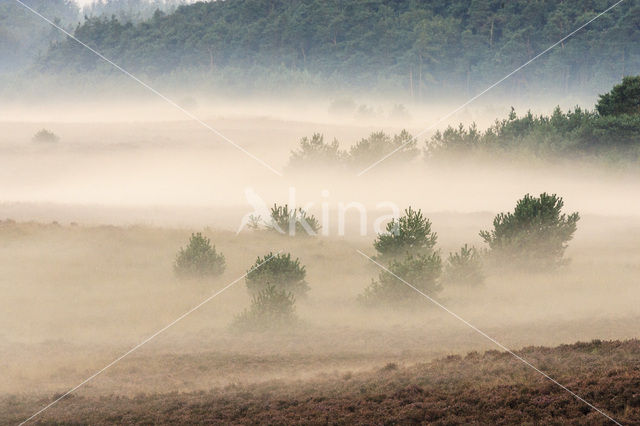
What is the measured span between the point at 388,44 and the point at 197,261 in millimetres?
96174

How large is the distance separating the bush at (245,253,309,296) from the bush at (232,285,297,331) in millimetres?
1787

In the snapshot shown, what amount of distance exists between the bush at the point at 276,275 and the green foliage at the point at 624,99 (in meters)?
35.8

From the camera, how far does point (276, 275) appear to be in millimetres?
25562

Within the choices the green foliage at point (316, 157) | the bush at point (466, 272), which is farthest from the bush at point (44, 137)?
the bush at point (466, 272)

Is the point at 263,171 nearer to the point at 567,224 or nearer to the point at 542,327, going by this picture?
the point at 567,224

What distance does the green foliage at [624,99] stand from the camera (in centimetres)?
5188

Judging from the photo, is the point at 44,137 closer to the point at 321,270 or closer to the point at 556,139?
the point at 556,139

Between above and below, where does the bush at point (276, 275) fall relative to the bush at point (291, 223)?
below

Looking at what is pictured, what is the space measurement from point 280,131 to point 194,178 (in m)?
20.5

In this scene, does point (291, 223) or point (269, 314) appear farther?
point (291, 223)

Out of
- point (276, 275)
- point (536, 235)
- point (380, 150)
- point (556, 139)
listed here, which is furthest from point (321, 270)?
point (556, 139)

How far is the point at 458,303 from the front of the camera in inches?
995

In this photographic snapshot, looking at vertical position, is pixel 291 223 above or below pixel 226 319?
above

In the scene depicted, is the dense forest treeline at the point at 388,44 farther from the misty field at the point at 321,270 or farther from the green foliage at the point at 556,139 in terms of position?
the green foliage at the point at 556,139
